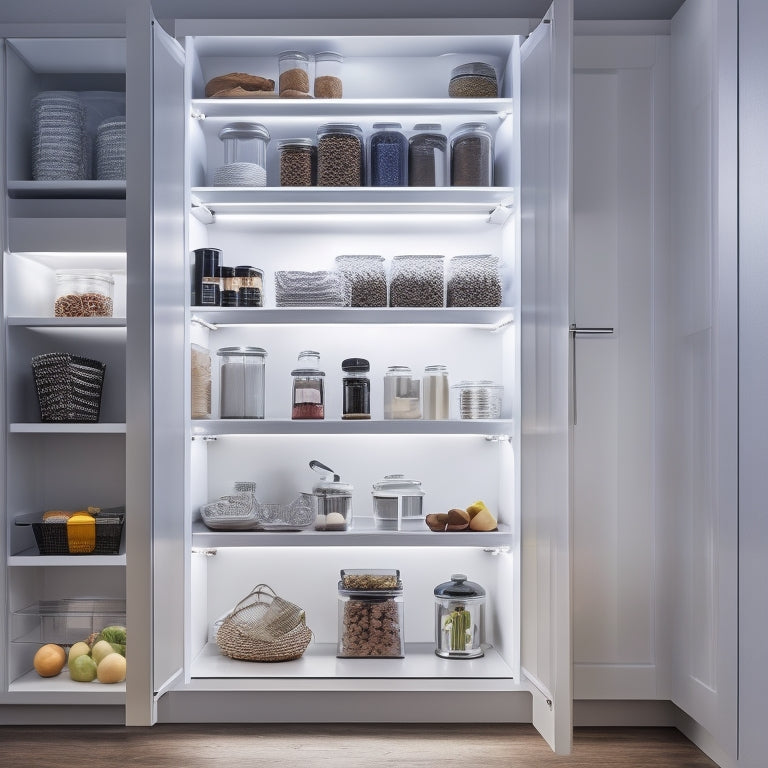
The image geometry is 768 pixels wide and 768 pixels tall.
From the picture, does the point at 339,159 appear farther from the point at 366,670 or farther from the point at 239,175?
the point at 366,670

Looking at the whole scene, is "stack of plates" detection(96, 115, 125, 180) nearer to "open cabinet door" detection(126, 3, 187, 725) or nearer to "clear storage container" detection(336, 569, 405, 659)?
"open cabinet door" detection(126, 3, 187, 725)

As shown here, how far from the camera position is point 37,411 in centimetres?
278

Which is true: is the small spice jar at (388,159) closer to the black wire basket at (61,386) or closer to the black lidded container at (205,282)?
the black lidded container at (205,282)

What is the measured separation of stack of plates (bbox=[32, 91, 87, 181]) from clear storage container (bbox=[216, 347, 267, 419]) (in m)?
0.83

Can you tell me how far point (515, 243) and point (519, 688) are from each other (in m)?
1.45

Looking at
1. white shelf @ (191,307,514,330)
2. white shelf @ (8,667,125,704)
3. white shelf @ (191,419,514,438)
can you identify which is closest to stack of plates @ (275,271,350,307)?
white shelf @ (191,307,514,330)

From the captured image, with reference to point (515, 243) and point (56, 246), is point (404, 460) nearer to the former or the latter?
point (515, 243)

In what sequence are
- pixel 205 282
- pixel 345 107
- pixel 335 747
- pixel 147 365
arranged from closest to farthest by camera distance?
1. pixel 147 365
2. pixel 335 747
3. pixel 205 282
4. pixel 345 107

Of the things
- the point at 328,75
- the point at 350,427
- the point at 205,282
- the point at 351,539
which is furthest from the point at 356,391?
the point at 328,75

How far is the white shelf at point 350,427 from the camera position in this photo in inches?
104

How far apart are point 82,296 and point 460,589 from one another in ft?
5.37

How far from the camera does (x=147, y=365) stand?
86.1 inches

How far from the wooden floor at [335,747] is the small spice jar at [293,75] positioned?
2124mm

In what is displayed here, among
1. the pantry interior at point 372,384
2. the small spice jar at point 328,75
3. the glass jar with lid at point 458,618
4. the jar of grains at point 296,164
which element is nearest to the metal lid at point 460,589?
the glass jar with lid at point 458,618
